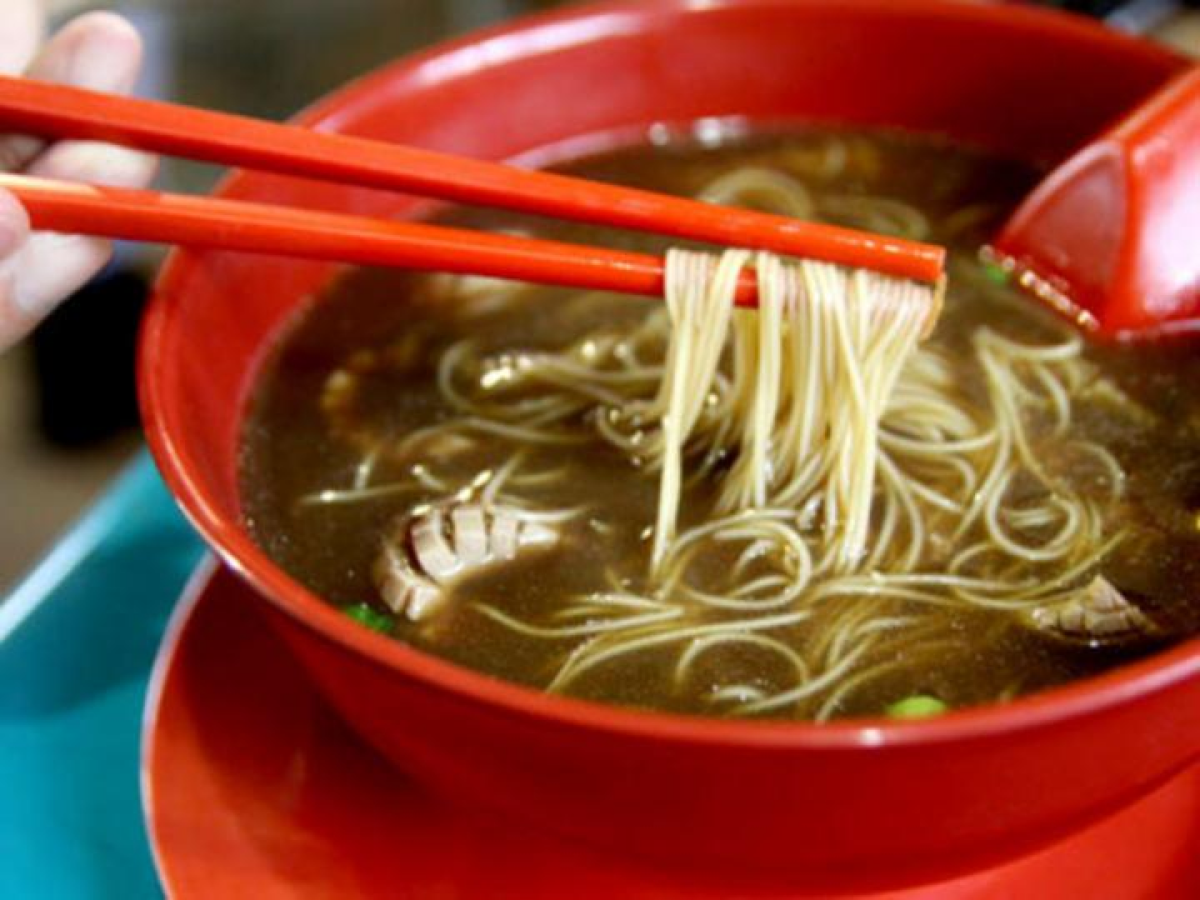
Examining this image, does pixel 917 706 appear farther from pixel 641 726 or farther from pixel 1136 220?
pixel 1136 220

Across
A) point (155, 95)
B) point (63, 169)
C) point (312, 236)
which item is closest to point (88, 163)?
point (63, 169)

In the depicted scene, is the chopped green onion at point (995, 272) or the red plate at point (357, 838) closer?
the red plate at point (357, 838)

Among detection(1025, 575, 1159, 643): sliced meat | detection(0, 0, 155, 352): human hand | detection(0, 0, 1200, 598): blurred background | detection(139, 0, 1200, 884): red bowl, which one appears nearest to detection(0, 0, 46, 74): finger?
detection(0, 0, 155, 352): human hand

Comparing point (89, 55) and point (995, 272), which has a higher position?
point (89, 55)

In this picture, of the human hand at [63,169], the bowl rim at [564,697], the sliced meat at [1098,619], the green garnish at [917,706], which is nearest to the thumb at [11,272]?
the human hand at [63,169]

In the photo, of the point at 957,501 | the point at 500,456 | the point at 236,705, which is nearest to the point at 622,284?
the point at 500,456

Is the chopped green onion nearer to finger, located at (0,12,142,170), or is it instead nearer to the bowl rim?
the bowl rim

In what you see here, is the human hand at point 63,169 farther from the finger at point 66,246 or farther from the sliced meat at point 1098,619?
the sliced meat at point 1098,619
